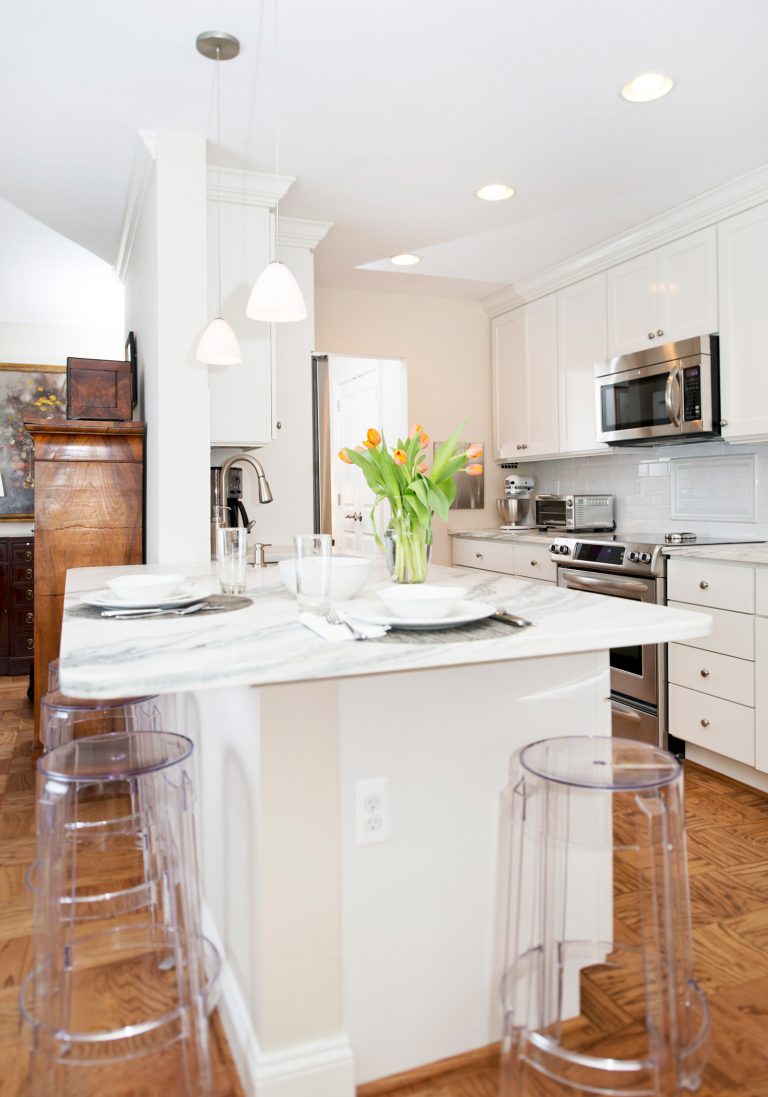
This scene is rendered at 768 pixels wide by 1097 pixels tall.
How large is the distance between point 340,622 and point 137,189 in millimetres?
2540

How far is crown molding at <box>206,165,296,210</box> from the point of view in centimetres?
296

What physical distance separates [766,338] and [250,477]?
91.3 inches

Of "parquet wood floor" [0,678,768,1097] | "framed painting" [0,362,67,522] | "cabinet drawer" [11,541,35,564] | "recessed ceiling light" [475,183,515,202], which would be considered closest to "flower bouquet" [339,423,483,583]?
"parquet wood floor" [0,678,768,1097]

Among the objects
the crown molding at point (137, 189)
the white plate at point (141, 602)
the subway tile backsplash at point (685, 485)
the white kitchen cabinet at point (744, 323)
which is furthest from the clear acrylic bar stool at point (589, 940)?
the crown molding at point (137, 189)

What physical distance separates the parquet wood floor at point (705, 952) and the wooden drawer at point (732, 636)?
21.2 inches

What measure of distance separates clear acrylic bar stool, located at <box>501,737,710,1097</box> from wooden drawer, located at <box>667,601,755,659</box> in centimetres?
142

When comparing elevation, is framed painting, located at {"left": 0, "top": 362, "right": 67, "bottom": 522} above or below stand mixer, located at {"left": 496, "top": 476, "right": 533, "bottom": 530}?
above

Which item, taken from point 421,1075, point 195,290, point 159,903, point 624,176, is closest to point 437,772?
point 421,1075

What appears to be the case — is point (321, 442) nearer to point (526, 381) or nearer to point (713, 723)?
point (526, 381)

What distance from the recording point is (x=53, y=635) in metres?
3.00

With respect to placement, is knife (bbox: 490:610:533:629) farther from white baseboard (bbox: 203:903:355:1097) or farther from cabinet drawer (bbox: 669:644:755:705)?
cabinet drawer (bbox: 669:644:755:705)

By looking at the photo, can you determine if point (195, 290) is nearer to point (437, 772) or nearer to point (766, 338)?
point (437, 772)

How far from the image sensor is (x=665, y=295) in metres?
3.56

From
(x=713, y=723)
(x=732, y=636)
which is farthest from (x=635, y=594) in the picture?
(x=713, y=723)
